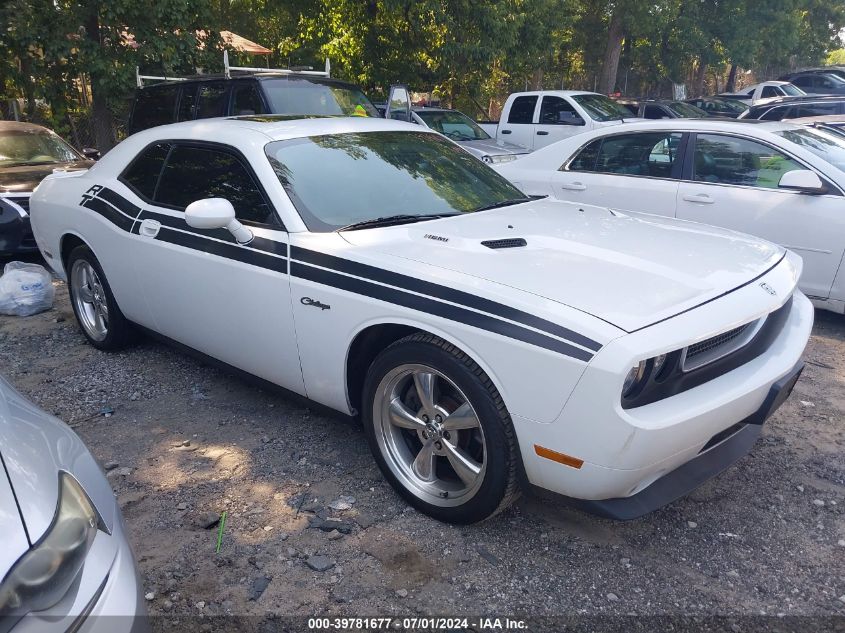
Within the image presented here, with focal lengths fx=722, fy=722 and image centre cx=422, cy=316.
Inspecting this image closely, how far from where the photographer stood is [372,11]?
15.3 meters

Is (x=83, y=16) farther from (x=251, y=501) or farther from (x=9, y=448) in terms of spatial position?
(x=9, y=448)

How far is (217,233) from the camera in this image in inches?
143

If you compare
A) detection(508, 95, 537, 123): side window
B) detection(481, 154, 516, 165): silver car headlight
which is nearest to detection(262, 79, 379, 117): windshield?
detection(481, 154, 516, 165): silver car headlight

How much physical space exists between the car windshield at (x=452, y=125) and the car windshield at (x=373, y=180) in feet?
25.7

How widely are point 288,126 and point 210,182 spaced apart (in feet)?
1.70

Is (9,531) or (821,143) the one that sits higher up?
(821,143)

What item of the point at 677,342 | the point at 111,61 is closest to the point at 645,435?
the point at 677,342

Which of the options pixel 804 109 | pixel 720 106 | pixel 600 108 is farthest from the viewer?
pixel 720 106

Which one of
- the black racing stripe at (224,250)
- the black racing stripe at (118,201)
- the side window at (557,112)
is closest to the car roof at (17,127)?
the black racing stripe at (118,201)

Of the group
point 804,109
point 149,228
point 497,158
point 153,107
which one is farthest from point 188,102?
point 804,109

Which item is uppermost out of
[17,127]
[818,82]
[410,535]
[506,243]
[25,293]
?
[506,243]

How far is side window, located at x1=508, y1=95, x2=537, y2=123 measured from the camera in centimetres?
1323

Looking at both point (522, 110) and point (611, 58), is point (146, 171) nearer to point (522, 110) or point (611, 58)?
point (522, 110)

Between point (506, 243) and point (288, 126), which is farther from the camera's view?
point (288, 126)
